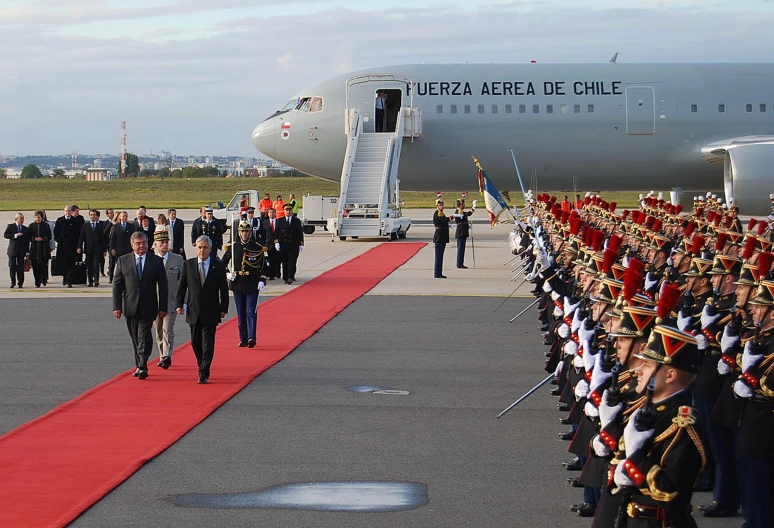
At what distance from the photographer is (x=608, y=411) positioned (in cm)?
486

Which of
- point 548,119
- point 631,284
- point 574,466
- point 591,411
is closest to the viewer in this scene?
point 591,411

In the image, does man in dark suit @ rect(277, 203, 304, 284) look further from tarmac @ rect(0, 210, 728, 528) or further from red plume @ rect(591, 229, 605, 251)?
red plume @ rect(591, 229, 605, 251)

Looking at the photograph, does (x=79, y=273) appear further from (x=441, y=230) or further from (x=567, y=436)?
(x=567, y=436)

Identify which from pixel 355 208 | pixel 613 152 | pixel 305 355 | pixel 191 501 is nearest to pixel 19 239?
pixel 305 355

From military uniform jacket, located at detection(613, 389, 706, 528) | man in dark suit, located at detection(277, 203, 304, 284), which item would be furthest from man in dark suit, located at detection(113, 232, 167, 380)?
man in dark suit, located at detection(277, 203, 304, 284)

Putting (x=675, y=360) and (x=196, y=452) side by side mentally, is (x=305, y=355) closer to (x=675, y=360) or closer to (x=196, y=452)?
(x=196, y=452)

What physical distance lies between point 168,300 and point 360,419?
3598 millimetres

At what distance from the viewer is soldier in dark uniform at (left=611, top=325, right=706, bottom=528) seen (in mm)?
4508

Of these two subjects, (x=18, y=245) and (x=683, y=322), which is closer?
(x=683, y=322)

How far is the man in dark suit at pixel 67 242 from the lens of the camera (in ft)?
68.4

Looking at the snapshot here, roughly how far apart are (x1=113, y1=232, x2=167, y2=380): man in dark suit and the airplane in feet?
64.6

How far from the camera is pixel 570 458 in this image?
8.27 metres

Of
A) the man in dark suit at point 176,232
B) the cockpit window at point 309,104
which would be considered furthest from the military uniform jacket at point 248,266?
the cockpit window at point 309,104

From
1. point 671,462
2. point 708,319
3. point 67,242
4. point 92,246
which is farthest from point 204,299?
point 67,242
